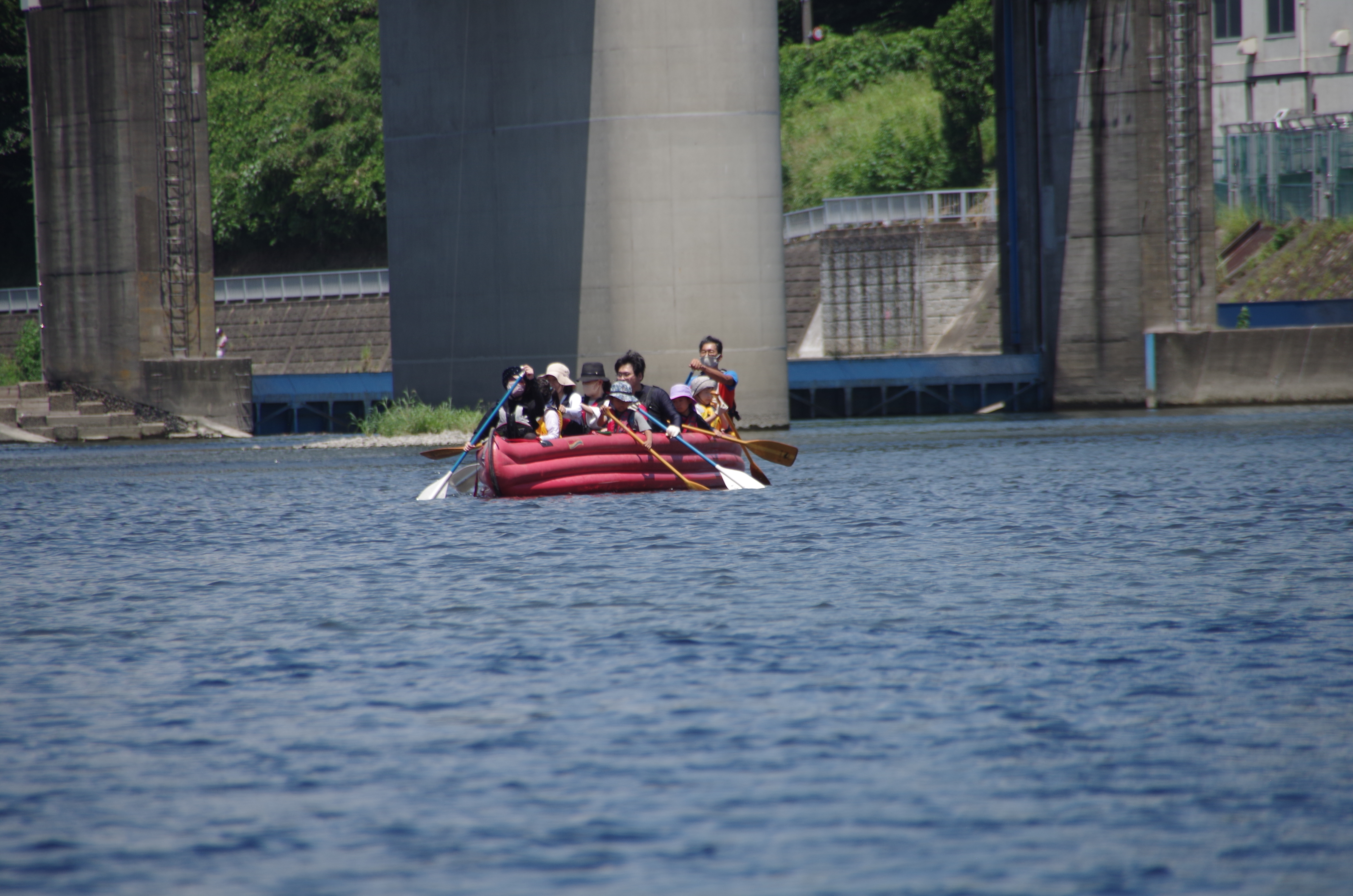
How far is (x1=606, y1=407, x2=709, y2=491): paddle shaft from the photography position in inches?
778

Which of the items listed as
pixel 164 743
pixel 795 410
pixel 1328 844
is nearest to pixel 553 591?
pixel 164 743

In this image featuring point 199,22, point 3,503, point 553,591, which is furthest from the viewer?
point 199,22

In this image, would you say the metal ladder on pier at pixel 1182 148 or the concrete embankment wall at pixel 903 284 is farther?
the concrete embankment wall at pixel 903 284

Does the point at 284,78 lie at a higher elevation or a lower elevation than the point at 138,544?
higher

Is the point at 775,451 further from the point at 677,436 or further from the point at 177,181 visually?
the point at 177,181

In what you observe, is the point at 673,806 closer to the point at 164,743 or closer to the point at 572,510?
the point at 164,743

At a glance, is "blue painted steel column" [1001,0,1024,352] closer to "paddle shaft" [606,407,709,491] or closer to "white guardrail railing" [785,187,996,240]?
"white guardrail railing" [785,187,996,240]

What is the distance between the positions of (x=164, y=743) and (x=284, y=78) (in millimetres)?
63401

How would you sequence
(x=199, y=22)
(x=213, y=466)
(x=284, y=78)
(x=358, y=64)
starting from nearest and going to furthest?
1. (x=213, y=466)
2. (x=199, y=22)
3. (x=358, y=64)
4. (x=284, y=78)

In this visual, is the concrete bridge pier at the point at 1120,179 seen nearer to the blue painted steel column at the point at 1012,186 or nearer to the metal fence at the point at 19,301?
the blue painted steel column at the point at 1012,186

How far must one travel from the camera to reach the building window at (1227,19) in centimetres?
5177

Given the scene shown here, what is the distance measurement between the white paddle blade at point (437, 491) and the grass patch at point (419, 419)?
11.4 metres

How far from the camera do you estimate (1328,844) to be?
5.77 m

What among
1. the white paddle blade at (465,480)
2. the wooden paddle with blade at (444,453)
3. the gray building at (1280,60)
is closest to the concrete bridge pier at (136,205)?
the wooden paddle with blade at (444,453)
